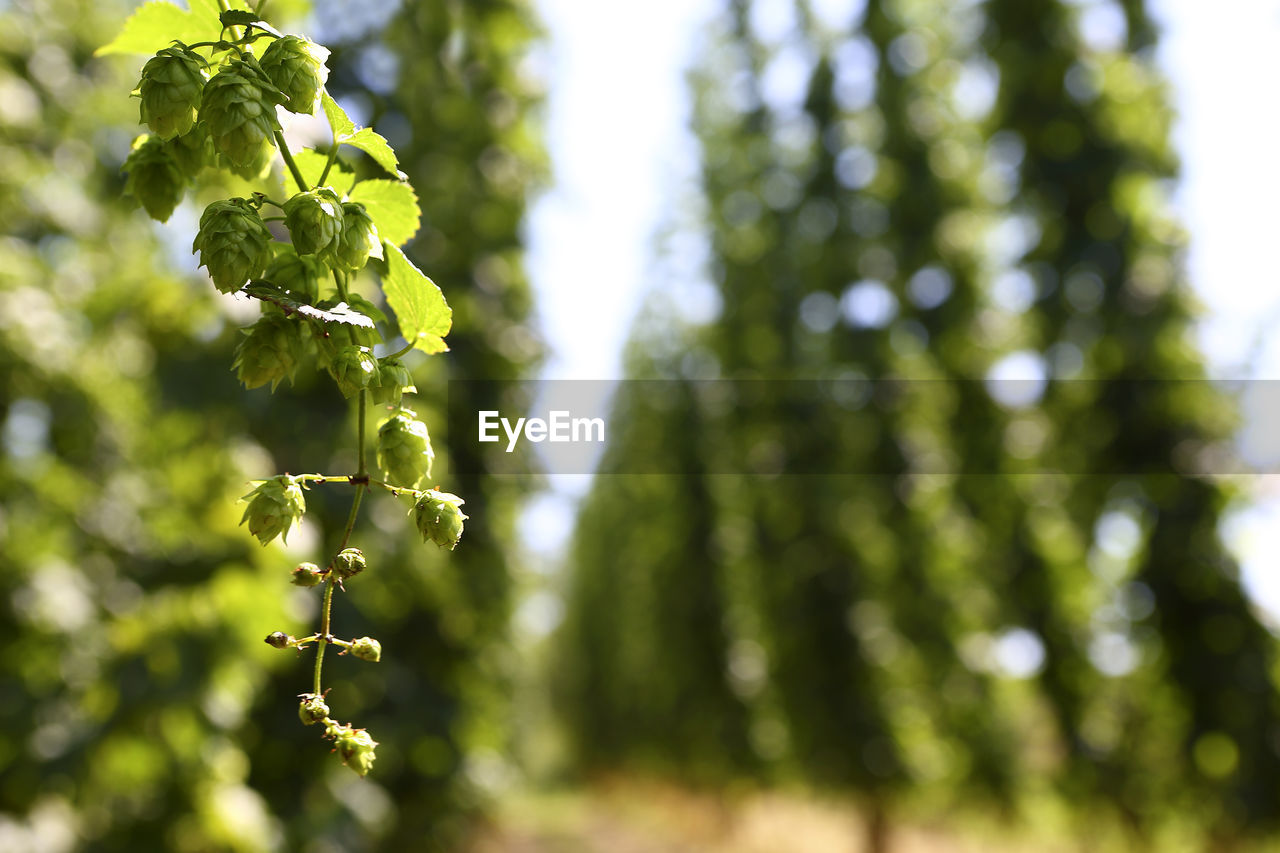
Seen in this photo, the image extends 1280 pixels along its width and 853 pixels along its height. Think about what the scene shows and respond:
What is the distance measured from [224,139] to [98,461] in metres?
5.20

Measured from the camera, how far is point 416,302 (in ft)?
2.51

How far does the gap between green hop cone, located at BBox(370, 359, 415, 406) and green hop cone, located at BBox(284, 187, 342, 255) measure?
3.9 inches

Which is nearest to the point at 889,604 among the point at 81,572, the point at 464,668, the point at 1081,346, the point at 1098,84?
the point at 1081,346

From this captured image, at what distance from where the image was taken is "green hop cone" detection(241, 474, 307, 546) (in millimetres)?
616

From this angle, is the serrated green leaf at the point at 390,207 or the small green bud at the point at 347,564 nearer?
the small green bud at the point at 347,564

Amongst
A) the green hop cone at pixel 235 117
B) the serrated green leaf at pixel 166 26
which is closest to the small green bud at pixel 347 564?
the green hop cone at pixel 235 117

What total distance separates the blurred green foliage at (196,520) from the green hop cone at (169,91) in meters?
0.33

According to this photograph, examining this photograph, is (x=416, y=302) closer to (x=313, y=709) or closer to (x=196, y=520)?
(x=313, y=709)

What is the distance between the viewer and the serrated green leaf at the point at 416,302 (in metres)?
0.75

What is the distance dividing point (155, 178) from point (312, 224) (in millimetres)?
325

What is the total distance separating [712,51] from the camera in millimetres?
11289

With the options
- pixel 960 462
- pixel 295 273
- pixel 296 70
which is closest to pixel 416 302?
pixel 295 273

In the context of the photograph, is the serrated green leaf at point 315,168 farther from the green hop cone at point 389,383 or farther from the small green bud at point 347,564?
the small green bud at point 347,564

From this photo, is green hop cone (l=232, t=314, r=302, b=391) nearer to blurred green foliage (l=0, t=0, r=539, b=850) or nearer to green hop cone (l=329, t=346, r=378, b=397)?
green hop cone (l=329, t=346, r=378, b=397)
